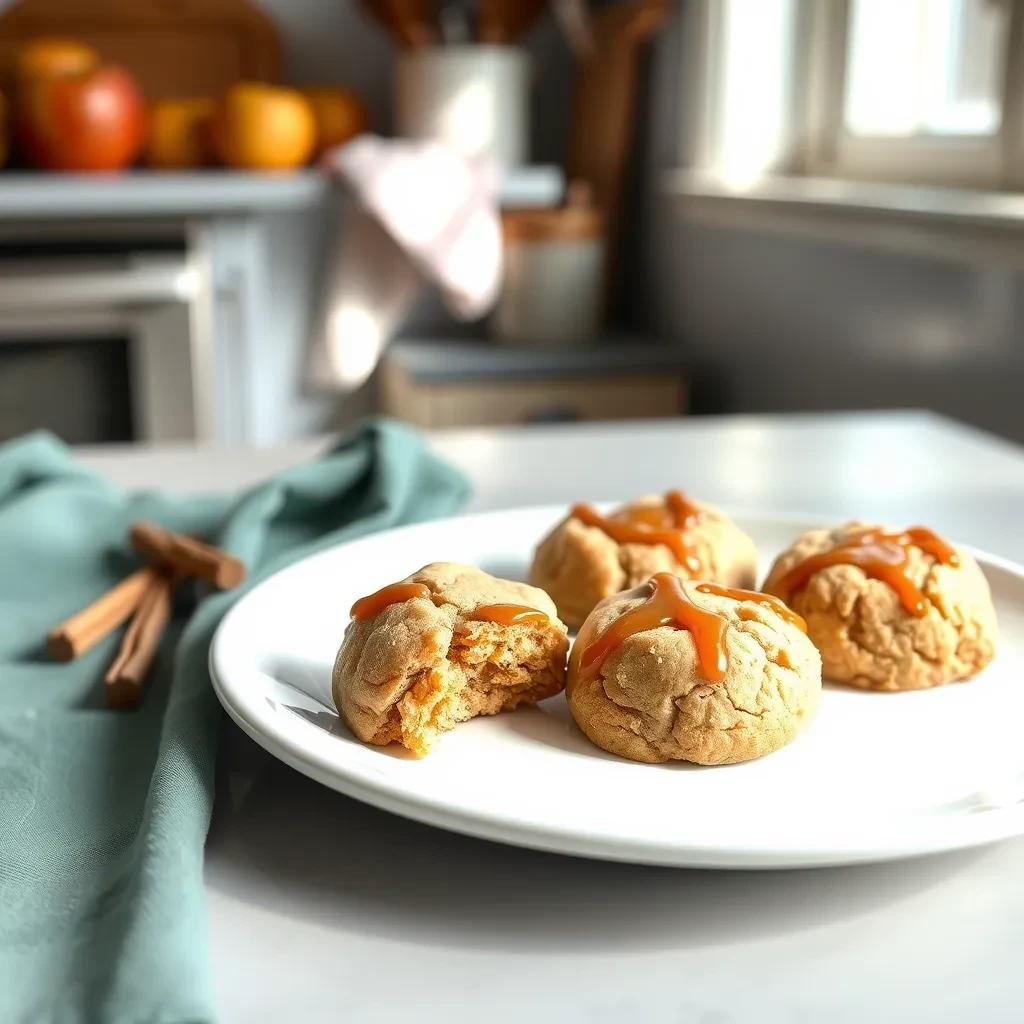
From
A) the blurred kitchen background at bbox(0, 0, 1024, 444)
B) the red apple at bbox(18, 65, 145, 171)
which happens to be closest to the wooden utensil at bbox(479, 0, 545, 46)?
the blurred kitchen background at bbox(0, 0, 1024, 444)

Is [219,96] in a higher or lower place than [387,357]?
higher

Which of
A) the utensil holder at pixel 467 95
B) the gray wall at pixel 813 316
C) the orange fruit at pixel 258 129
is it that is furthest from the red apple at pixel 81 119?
the gray wall at pixel 813 316

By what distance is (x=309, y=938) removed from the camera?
17.4 inches

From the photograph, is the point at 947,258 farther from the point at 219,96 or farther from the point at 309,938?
the point at 219,96

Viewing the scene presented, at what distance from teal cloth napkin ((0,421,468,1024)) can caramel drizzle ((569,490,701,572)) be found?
18cm

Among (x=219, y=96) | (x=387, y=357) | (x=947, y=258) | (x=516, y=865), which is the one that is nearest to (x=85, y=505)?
(x=516, y=865)

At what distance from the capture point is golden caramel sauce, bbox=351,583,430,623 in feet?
1.89

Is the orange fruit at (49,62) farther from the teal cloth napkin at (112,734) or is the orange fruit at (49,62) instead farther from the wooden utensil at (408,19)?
the teal cloth napkin at (112,734)

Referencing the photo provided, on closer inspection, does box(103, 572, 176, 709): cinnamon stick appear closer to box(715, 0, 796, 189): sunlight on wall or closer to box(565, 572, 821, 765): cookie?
box(565, 572, 821, 765): cookie

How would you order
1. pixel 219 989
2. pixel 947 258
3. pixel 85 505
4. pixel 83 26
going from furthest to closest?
pixel 83 26, pixel 947 258, pixel 85 505, pixel 219 989

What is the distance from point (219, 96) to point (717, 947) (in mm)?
2668

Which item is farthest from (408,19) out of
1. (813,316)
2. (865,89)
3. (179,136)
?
(813,316)

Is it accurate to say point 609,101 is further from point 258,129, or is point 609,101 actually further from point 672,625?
point 672,625

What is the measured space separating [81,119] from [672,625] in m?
2.06
